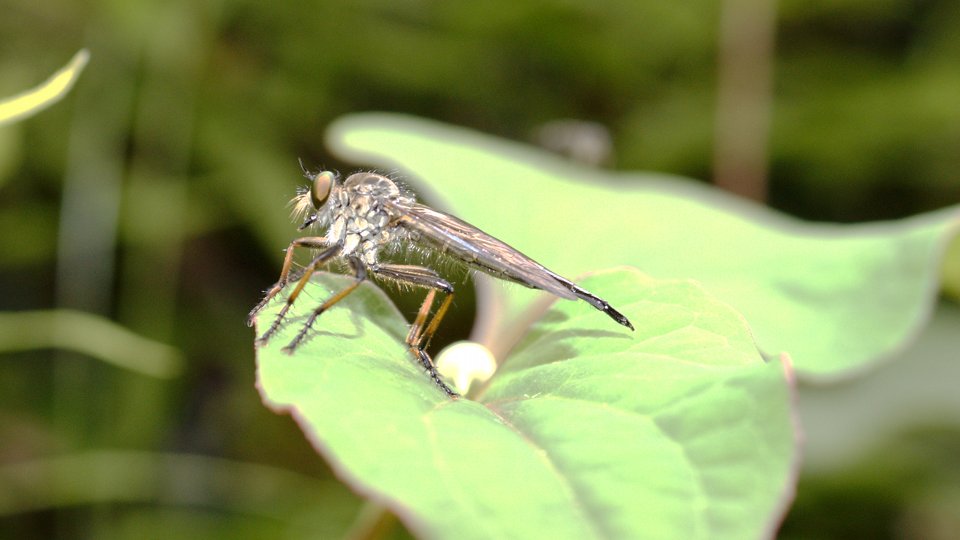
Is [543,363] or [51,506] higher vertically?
[543,363]

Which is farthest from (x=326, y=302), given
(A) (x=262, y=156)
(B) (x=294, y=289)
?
(A) (x=262, y=156)

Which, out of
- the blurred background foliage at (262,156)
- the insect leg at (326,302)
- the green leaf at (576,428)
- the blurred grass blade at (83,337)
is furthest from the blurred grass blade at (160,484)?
the green leaf at (576,428)

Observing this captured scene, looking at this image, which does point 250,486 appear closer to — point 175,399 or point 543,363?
point 175,399

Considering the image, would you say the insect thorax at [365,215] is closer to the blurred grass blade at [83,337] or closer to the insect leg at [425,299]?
the insect leg at [425,299]

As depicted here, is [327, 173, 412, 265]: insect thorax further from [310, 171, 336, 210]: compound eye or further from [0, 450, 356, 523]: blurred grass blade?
[0, 450, 356, 523]: blurred grass blade

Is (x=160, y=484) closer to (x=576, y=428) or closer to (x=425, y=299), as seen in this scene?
(x=425, y=299)

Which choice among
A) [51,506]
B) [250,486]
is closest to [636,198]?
[250,486]

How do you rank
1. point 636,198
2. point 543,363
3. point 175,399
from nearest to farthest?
point 543,363 < point 636,198 < point 175,399
